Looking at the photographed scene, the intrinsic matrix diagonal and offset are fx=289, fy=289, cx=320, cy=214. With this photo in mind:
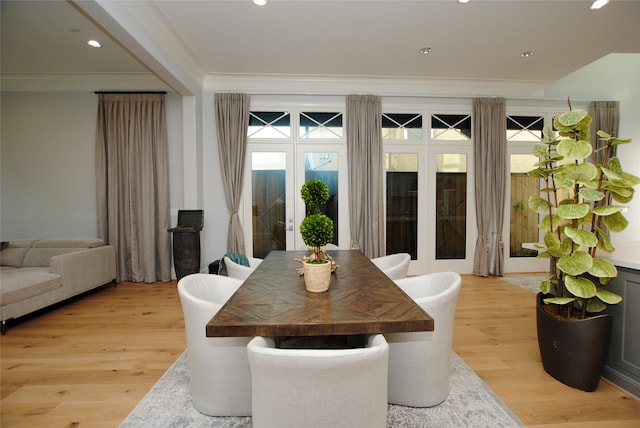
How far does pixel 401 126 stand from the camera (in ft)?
15.8

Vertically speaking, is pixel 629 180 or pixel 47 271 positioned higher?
pixel 629 180

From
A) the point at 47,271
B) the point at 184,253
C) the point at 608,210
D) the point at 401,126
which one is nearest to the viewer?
the point at 608,210

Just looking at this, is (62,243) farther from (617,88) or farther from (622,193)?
(617,88)

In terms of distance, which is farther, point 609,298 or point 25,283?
point 25,283

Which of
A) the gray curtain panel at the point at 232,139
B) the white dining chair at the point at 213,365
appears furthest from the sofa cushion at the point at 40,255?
the white dining chair at the point at 213,365

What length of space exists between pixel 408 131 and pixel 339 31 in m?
2.07

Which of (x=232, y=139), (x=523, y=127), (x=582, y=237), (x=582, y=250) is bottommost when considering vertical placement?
(x=582, y=250)

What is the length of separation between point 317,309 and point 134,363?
1876 mm

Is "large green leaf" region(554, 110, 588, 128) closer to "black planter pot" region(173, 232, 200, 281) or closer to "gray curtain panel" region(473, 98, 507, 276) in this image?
"gray curtain panel" region(473, 98, 507, 276)

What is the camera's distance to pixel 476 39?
355 centimetres

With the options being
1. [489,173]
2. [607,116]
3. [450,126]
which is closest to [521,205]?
[489,173]

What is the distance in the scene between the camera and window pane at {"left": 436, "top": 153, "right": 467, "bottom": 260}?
488 centimetres

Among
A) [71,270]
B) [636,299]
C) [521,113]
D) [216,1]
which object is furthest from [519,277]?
[71,270]

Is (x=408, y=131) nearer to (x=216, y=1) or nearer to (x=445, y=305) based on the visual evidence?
(x=216, y=1)
